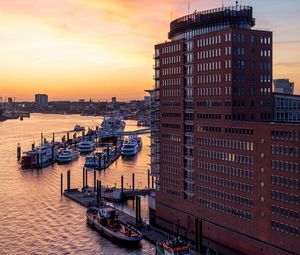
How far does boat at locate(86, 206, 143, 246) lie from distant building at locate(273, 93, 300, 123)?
2374cm

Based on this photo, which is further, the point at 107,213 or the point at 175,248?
the point at 107,213

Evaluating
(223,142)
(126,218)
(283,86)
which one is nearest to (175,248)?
(223,142)

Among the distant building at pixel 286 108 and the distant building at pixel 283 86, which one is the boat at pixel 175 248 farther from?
the distant building at pixel 283 86

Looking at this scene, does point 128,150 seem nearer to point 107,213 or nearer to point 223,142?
point 107,213

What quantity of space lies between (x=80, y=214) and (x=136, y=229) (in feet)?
52.4

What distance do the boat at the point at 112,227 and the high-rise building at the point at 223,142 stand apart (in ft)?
19.5

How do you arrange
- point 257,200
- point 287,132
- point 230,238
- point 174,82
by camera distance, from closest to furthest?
point 287,132 → point 257,200 → point 230,238 → point 174,82

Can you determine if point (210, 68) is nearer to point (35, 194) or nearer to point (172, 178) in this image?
point (172, 178)

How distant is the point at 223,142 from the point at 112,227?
2205 cm

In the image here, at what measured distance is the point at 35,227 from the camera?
75.0 metres

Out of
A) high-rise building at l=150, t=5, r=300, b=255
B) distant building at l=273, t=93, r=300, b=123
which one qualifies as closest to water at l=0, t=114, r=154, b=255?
high-rise building at l=150, t=5, r=300, b=255

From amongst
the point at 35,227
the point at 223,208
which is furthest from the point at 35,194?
the point at 223,208

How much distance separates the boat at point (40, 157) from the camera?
142 meters

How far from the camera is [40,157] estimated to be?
148000 mm
